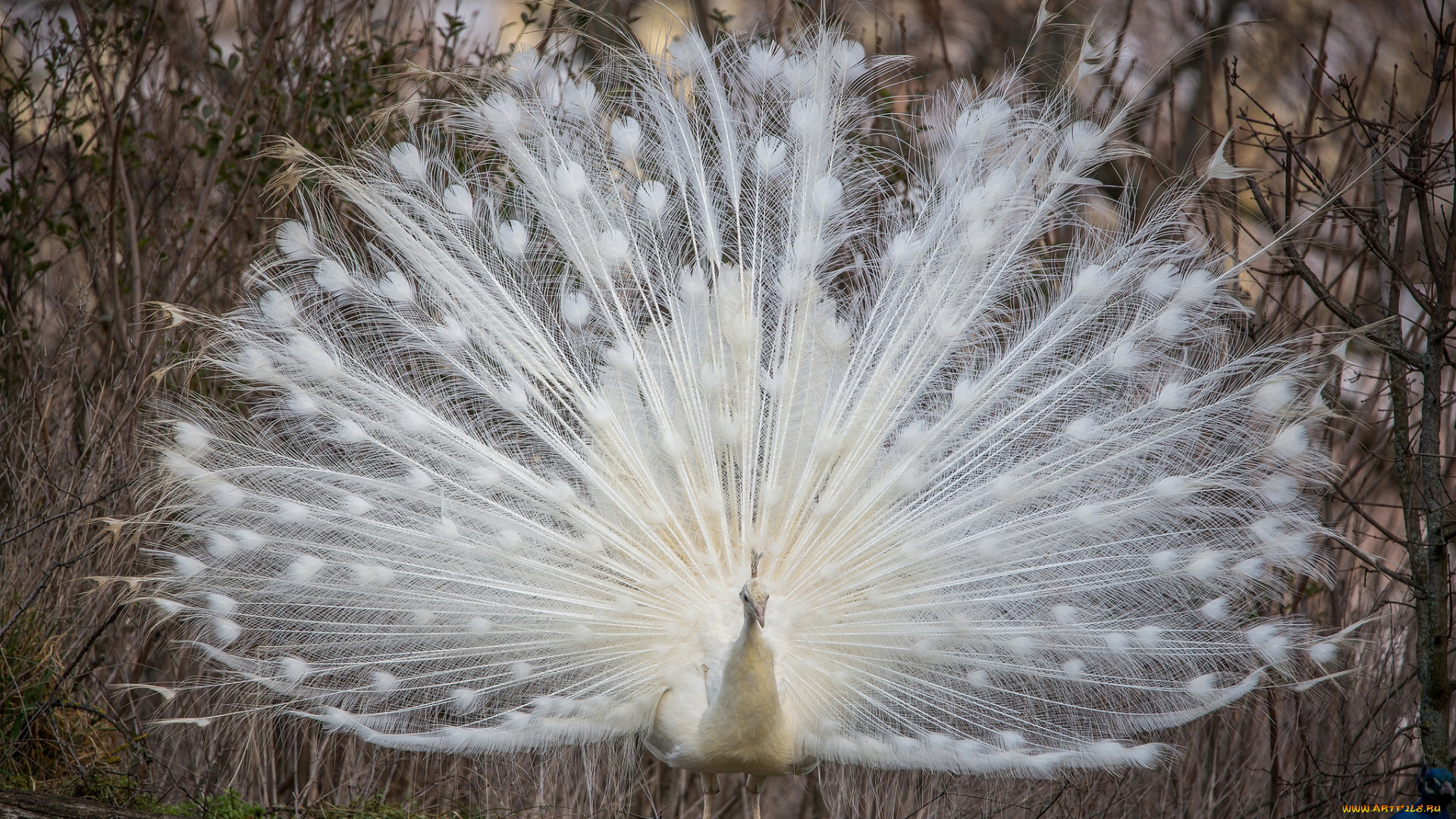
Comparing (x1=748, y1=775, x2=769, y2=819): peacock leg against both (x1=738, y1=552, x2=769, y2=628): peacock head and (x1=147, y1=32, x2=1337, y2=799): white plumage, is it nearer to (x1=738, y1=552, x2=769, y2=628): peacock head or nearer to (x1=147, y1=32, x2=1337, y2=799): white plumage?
(x1=147, y1=32, x2=1337, y2=799): white plumage

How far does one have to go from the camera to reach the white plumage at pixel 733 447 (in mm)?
4445

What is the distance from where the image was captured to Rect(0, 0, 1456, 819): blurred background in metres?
4.16

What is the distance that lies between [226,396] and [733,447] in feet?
8.30

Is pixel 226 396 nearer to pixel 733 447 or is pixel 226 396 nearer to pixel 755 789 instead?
pixel 733 447

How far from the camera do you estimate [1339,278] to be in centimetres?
549

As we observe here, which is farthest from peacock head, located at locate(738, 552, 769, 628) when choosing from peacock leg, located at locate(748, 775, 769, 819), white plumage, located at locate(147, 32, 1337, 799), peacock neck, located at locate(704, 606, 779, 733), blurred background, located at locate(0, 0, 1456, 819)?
blurred background, located at locate(0, 0, 1456, 819)

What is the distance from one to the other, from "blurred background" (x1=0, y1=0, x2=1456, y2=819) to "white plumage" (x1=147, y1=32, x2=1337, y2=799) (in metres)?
0.32

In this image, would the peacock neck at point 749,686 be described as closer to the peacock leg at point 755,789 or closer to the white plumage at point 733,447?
the white plumage at point 733,447

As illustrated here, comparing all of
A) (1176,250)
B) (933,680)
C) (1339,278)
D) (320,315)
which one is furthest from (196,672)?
(1339,278)

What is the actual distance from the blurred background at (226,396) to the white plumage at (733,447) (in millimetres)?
320

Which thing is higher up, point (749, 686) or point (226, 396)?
point (226, 396)

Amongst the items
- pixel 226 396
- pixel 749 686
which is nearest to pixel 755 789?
pixel 749 686

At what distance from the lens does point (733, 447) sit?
4688 millimetres

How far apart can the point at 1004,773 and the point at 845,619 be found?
2.89ft
